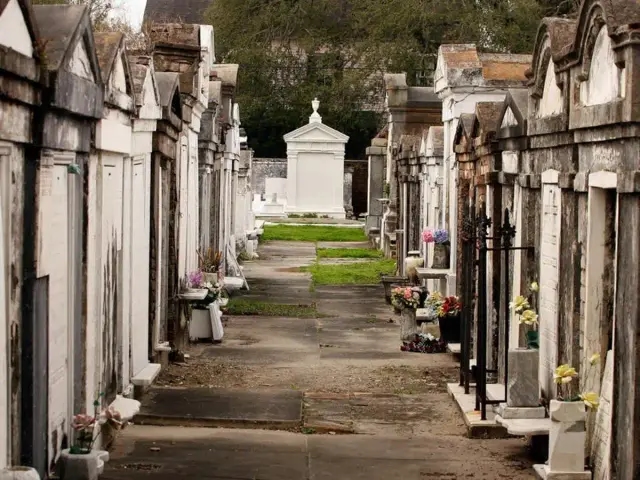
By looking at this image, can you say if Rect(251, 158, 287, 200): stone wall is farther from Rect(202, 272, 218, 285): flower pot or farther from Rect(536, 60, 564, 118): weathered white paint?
Rect(536, 60, 564, 118): weathered white paint

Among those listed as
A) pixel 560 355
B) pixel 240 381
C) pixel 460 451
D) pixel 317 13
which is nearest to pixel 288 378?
pixel 240 381

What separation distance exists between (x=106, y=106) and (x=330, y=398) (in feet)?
13.2

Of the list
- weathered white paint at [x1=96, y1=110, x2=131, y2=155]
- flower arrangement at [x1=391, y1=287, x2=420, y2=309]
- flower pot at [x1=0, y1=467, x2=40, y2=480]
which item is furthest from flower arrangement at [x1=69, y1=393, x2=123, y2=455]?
flower arrangement at [x1=391, y1=287, x2=420, y2=309]

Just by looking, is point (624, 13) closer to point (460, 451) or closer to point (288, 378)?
point (460, 451)

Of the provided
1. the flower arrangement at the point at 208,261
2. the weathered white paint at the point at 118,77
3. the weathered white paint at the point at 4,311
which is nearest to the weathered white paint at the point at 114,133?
the weathered white paint at the point at 118,77

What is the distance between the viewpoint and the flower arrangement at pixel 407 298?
15727mm

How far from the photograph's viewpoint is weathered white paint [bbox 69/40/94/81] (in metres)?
8.16

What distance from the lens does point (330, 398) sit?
12.1 metres

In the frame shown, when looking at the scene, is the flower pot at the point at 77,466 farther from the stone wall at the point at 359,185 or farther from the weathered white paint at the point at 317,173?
the stone wall at the point at 359,185

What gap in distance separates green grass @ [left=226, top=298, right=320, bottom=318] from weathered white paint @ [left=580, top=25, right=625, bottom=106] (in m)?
10.8

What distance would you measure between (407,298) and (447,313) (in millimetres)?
1123

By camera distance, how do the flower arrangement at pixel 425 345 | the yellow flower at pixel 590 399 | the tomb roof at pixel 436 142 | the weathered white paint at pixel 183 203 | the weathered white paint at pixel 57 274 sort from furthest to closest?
1. the tomb roof at pixel 436 142
2. the flower arrangement at pixel 425 345
3. the weathered white paint at pixel 183 203
4. the yellow flower at pixel 590 399
5. the weathered white paint at pixel 57 274

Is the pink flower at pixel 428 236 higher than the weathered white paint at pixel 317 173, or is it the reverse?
the weathered white paint at pixel 317 173

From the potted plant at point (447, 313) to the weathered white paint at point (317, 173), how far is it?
27.8 metres
